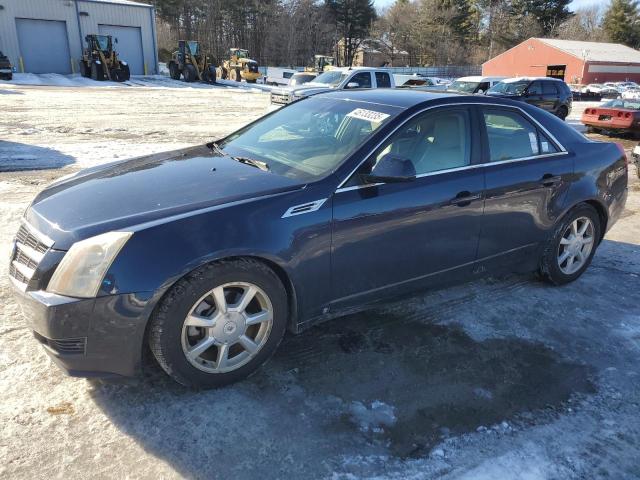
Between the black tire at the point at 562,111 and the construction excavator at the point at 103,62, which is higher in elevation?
the construction excavator at the point at 103,62

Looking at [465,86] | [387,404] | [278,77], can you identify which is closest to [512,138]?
[387,404]

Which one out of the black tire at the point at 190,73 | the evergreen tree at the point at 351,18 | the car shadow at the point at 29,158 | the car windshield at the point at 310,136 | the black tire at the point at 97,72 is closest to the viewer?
the car windshield at the point at 310,136

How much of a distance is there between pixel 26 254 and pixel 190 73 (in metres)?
33.3

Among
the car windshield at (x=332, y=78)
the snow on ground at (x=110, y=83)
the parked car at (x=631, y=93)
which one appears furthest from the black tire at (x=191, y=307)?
the parked car at (x=631, y=93)

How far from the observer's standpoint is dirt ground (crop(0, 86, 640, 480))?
7.98 feet

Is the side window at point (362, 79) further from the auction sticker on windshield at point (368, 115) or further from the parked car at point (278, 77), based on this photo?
the parked car at point (278, 77)

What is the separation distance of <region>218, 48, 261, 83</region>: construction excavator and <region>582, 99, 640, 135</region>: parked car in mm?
24924

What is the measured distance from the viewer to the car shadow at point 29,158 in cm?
840

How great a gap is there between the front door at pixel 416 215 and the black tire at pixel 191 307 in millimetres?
447

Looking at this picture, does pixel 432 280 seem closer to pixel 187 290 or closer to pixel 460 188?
pixel 460 188

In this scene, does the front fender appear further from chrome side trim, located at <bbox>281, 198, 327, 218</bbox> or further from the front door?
the front door

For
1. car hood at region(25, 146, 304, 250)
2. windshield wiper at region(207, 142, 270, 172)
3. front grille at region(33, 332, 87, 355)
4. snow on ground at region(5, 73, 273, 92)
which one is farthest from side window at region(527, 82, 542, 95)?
snow on ground at region(5, 73, 273, 92)

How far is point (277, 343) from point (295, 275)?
439mm

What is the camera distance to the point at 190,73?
33.3m
